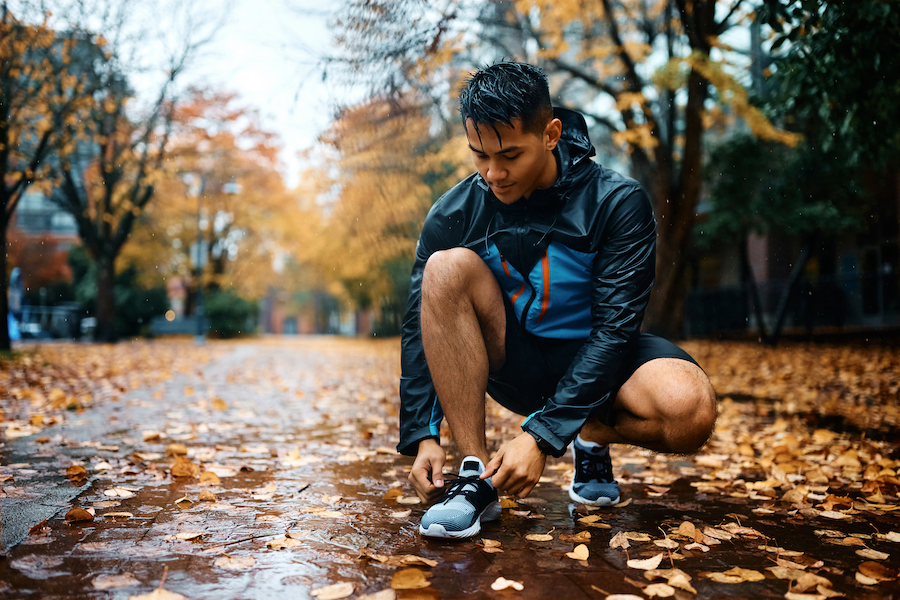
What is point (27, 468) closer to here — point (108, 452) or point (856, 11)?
point (108, 452)

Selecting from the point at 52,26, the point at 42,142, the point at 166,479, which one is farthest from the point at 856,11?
the point at 42,142

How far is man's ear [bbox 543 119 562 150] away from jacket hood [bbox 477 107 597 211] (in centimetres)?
9

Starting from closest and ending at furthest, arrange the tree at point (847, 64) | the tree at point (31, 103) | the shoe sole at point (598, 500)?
the shoe sole at point (598, 500) < the tree at point (847, 64) < the tree at point (31, 103)

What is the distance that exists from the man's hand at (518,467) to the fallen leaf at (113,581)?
36.3 inches

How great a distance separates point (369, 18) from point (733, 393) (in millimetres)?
4701

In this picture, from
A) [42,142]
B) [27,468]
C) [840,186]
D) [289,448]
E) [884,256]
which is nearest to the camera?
[27,468]

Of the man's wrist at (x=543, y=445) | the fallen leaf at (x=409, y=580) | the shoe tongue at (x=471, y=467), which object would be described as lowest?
the fallen leaf at (x=409, y=580)

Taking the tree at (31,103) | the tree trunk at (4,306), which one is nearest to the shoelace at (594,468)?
the tree at (31,103)

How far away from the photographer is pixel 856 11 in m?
4.24

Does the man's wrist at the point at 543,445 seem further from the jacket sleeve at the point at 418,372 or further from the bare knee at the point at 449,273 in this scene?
the bare knee at the point at 449,273

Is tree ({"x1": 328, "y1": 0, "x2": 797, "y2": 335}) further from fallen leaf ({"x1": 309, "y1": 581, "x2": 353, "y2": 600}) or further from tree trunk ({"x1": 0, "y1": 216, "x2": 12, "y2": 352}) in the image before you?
tree trunk ({"x1": 0, "y1": 216, "x2": 12, "y2": 352})

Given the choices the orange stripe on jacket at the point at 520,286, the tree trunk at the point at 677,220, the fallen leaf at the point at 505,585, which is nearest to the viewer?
the fallen leaf at the point at 505,585

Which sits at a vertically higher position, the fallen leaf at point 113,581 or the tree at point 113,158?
the tree at point 113,158

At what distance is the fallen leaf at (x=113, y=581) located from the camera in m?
1.58
